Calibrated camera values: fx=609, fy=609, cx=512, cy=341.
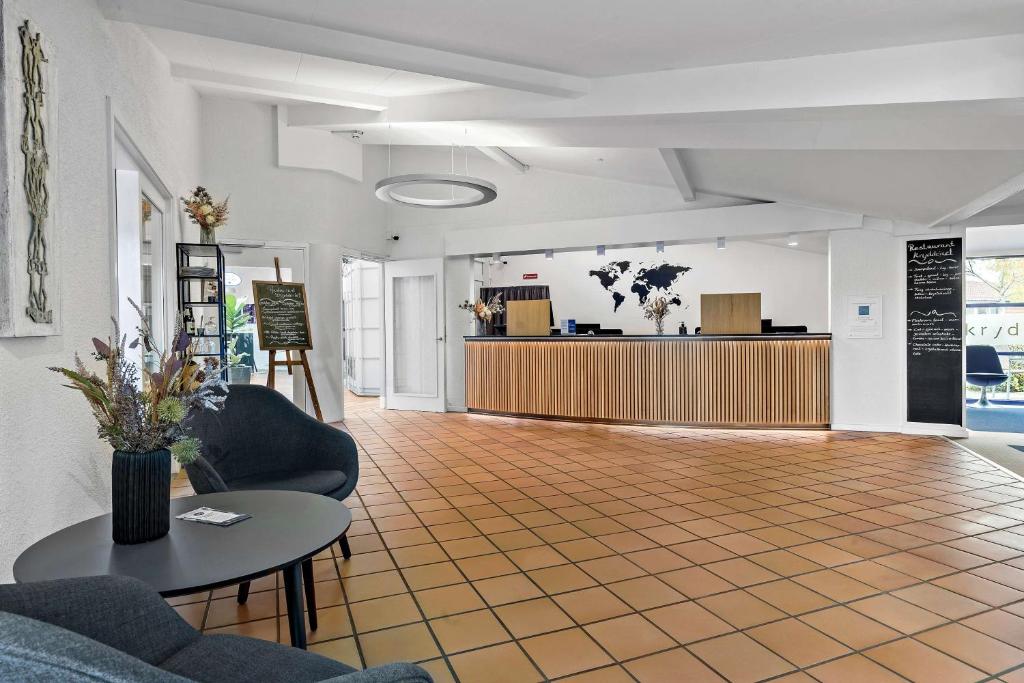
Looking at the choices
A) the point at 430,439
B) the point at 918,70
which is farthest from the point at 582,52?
the point at 430,439

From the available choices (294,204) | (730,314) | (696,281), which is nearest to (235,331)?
(294,204)

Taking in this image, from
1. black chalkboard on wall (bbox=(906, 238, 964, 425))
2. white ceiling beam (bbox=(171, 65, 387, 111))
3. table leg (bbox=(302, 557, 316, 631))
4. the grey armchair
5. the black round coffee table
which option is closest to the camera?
the black round coffee table

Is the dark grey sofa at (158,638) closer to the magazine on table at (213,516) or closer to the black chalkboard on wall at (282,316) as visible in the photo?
the magazine on table at (213,516)

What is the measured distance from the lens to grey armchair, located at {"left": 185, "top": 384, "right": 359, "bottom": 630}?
9.65 feet

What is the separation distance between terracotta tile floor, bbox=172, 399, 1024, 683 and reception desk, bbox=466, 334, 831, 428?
1.76m

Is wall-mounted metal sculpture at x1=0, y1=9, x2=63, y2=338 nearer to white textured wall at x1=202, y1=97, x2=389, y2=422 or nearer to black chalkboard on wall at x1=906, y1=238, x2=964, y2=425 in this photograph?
white textured wall at x1=202, y1=97, x2=389, y2=422

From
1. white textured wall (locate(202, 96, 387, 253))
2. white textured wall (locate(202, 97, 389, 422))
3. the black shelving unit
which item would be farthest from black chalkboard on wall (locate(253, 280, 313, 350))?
the black shelving unit

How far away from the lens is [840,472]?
4.99 metres

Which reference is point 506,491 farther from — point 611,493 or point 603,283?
point 603,283

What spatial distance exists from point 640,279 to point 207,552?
414 inches

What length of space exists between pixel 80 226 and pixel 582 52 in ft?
9.32

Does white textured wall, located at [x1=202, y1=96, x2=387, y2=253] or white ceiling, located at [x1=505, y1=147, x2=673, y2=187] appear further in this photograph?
white textured wall, located at [x1=202, y1=96, x2=387, y2=253]

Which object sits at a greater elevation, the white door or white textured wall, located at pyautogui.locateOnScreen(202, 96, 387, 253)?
white textured wall, located at pyautogui.locateOnScreen(202, 96, 387, 253)

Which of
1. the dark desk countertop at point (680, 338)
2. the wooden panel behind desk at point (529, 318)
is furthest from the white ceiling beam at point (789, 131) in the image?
the dark desk countertop at point (680, 338)
